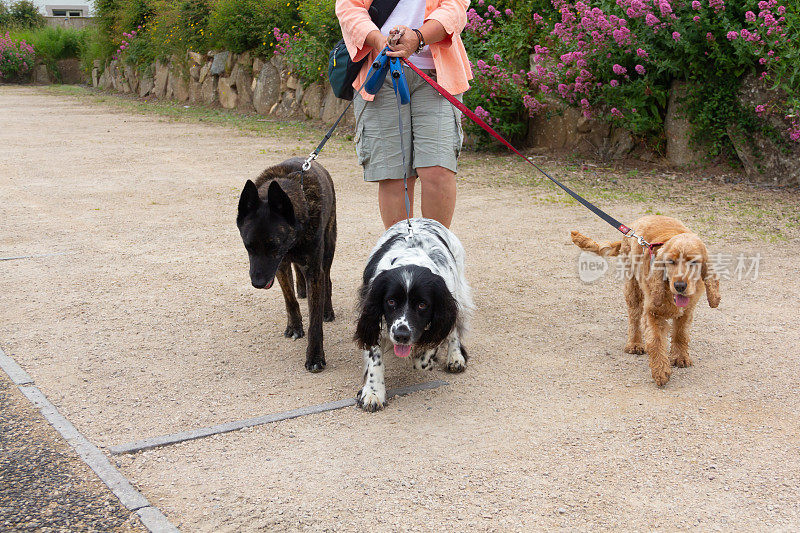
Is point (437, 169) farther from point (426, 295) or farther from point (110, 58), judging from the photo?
point (110, 58)

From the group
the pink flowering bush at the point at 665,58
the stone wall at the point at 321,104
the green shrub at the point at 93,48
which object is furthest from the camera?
the green shrub at the point at 93,48

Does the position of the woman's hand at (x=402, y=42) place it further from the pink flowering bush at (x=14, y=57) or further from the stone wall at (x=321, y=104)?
the pink flowering bush at (x=14, y=57)

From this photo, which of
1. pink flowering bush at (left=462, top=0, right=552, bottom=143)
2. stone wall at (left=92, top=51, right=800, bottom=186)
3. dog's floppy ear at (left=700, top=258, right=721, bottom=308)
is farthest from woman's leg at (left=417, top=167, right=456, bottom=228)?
pink flowering bush at (left=462, top=0, right=552, bottom=143)

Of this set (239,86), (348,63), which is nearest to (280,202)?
(348,63)

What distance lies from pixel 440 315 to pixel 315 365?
0.87 metres

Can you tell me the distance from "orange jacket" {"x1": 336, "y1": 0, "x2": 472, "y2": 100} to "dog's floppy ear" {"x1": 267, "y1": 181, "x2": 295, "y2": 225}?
906mm

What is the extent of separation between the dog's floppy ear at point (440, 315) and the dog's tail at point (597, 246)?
4.08 ft

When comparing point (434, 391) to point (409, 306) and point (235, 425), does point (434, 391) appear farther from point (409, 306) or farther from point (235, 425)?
point (235, 425)

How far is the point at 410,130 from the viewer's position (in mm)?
4336

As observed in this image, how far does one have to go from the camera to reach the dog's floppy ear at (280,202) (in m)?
3.71

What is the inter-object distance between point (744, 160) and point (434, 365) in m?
5.91

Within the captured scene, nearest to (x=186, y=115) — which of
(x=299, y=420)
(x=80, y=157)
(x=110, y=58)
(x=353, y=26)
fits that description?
(x=80, y=157)

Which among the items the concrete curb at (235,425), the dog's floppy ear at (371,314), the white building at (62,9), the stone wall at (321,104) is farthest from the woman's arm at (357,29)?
the white building at (62,9)

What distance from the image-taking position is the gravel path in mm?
2746
